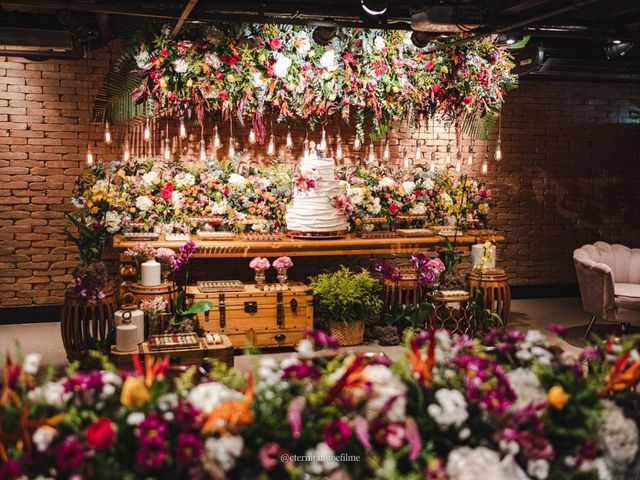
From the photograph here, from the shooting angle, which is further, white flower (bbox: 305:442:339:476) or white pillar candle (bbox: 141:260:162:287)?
white pillar candle (bbox: 141:260:162:287)

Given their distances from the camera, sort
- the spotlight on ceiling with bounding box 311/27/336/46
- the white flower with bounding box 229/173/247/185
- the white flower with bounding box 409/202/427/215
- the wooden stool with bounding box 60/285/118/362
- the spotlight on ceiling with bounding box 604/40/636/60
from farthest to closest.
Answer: the spotlight on ceiling with bounding box 604/40/636/60
the white flower with bounding box 409/202/427/215
the white flower with bounding box 229/173/247/185
the spotlight on ceiling with bounding box 311/27/336/46
the wooden stool with bounding box 60/285/118/362

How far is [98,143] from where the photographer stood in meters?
7.80

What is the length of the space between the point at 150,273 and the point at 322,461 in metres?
4.55

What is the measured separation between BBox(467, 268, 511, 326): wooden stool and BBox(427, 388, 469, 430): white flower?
17.0 feet

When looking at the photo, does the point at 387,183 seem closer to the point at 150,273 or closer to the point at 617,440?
the point at 150,273

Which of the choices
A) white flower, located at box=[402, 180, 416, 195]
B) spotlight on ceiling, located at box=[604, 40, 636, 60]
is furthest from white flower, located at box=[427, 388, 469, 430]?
spotlight on ceiling, located at box=[604, 40, 636, 60]

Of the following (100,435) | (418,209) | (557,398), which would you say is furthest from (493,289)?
(100,435)

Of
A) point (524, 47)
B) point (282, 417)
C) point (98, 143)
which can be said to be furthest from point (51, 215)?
point (282, 417)

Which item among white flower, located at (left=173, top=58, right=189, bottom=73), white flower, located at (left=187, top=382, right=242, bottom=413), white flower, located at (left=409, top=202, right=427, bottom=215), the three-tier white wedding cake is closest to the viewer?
white flower, located at (left=187, top=382, right=242, bottom=413)

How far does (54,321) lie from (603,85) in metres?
8.07

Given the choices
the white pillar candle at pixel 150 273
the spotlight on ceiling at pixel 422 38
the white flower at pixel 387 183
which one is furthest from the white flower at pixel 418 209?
the white pillar candle at pixel 150 273

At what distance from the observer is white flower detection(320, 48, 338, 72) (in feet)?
23.8

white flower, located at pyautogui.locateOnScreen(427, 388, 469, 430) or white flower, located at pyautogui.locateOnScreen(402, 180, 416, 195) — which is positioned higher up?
white flower, located at pyautogui.locateOnScreen(402, 180, 416, 195)

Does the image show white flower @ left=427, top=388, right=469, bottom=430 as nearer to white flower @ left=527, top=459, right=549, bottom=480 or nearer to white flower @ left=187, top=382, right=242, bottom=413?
white flower @ left=527, top=459, right=549, bottom=480
